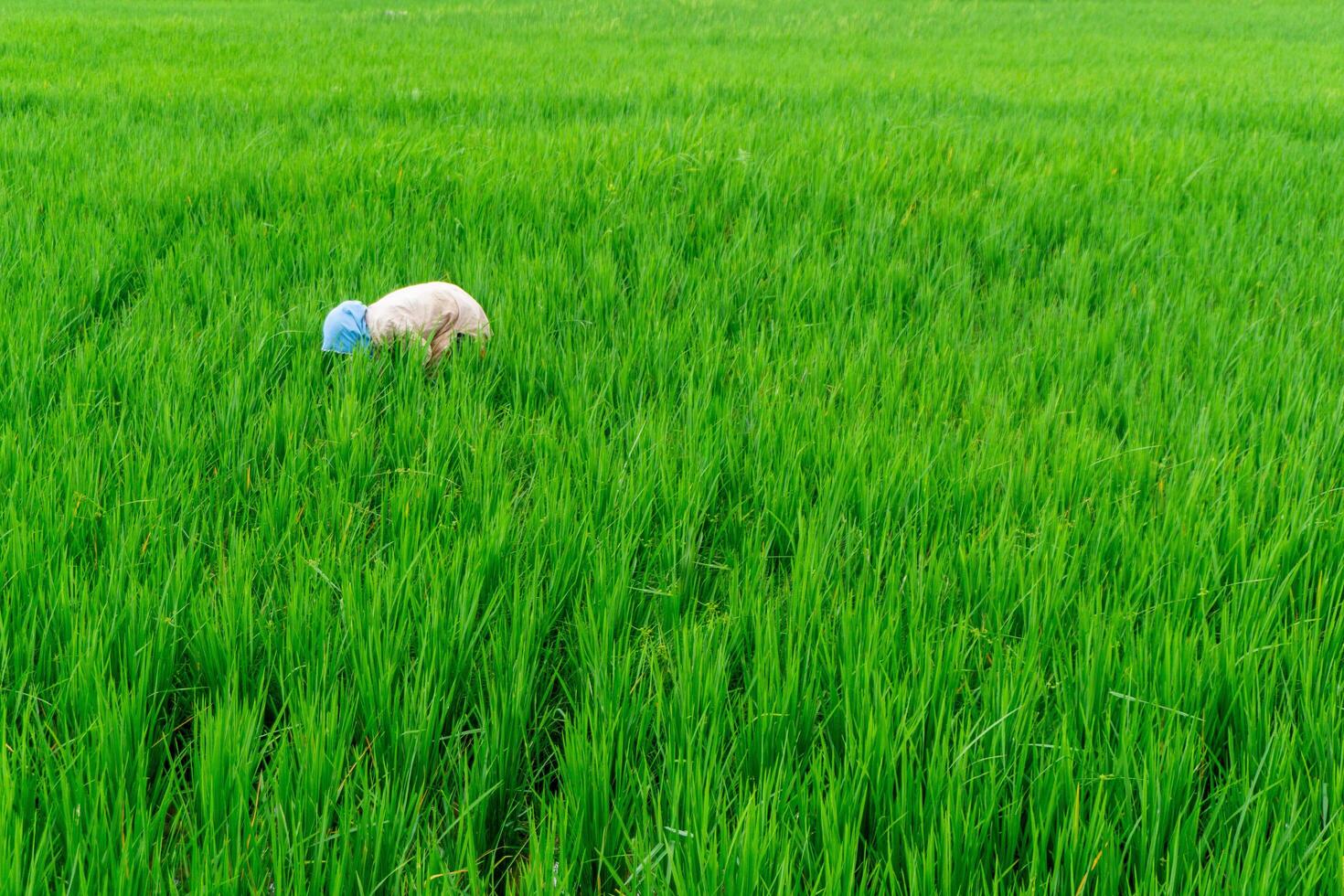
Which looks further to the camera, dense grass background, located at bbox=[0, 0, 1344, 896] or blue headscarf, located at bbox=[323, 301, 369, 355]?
blue headscarf, located at bbox=[323, 301, 369, 355]

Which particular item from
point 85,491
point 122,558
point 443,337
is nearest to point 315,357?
point 443,337

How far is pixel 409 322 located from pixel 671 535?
2.70ft

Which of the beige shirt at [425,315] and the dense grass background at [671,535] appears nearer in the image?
the dense grass background at [671,535]

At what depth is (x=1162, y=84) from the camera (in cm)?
565

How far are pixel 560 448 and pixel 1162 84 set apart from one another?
5.66m

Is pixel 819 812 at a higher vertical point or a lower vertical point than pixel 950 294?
lower

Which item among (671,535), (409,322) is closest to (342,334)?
(409,322)

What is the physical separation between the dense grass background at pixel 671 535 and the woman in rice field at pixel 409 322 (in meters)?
0.07

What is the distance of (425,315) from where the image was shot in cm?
181

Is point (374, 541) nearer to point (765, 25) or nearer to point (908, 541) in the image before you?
point (908, 541)

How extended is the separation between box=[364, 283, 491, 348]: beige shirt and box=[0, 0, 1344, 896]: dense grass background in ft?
0.25

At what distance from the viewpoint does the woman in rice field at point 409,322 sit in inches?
68.9

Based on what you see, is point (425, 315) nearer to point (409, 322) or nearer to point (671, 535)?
point (409, 322)

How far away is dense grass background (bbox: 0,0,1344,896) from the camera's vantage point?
808 millimetres
